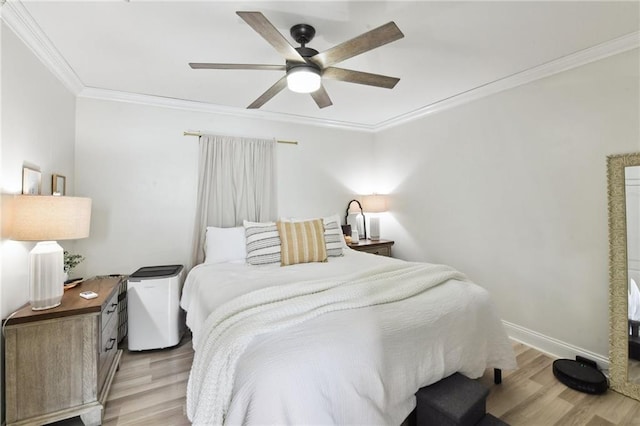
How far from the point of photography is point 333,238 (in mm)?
3076

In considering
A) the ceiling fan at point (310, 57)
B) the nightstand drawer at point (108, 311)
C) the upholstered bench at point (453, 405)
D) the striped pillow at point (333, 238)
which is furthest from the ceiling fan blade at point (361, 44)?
the nightstand drawer at point (108, 311)

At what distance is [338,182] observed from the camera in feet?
13.7

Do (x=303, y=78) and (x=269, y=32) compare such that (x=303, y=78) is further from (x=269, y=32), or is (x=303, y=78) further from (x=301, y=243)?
(x=301, y=243)

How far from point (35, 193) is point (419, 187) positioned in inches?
147

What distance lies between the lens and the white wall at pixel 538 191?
7.18ft

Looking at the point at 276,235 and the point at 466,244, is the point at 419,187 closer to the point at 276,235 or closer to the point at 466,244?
the point at 466,244

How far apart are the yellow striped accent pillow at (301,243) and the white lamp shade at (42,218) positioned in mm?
1576

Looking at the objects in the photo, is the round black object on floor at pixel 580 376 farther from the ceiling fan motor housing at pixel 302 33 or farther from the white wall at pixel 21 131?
the white wall at pixel 21 131

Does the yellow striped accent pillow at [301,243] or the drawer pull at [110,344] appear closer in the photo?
the drawer pull at [110,344]

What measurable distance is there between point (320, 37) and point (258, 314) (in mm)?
1865

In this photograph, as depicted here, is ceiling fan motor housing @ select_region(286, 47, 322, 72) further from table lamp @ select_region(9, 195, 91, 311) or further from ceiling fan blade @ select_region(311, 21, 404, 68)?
table lamp @ select_region(9, 195, 91, 311)

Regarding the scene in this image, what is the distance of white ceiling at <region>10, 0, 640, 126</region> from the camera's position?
170 centimetres

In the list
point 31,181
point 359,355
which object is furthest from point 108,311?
point 359,355

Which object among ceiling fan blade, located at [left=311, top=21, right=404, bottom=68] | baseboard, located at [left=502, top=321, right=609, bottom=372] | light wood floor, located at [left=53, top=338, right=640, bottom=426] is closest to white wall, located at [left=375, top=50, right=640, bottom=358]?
baseboard, located at [left=502, top=321, right=609, bottom=372]
